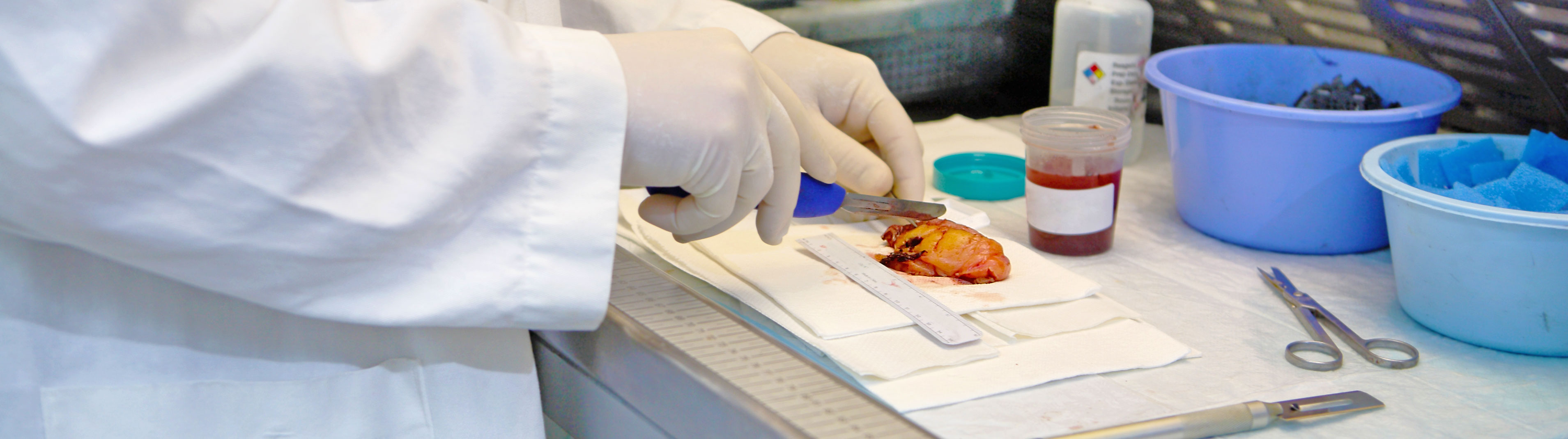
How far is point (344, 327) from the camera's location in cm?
88

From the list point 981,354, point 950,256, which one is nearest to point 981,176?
point 950,256

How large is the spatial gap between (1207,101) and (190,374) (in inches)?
44.9

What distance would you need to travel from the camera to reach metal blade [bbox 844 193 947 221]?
127 centimetres

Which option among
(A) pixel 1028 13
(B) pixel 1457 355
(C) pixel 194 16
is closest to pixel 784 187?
(C) pixel 194 16

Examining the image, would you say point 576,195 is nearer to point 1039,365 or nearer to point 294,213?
point 294,213

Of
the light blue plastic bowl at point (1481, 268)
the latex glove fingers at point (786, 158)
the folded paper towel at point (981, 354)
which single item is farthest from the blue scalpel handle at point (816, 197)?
the light blue plastic bowl at point (1481, 268)

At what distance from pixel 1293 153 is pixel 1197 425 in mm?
547

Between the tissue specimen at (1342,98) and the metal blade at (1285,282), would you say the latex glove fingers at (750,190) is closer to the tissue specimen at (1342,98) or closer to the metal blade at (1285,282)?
the metal blade at (1285,282)

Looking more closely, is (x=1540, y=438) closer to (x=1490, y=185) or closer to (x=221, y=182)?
(x=1490, y=185)

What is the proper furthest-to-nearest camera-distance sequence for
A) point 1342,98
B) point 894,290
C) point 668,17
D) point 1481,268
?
point 668,17 < point 1342,98 < point 894,290 < point 1481,268

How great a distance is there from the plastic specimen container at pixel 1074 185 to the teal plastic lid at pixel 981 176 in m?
0.21

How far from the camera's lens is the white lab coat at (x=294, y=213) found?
675 millimetres

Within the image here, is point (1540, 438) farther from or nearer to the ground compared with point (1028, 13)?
nearer to the ground

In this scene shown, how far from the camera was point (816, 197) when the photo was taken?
3.76 feet
